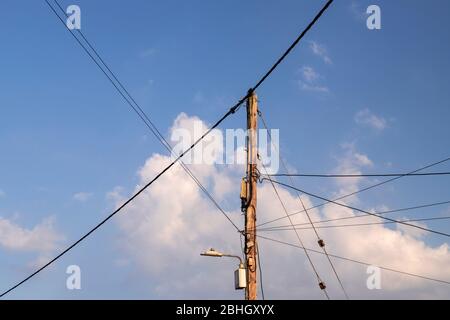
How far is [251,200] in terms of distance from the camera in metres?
14.3

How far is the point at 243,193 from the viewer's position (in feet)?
47.6

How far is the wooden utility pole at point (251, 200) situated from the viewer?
13.7 meters

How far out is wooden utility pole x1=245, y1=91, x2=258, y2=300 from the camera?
13703mm
